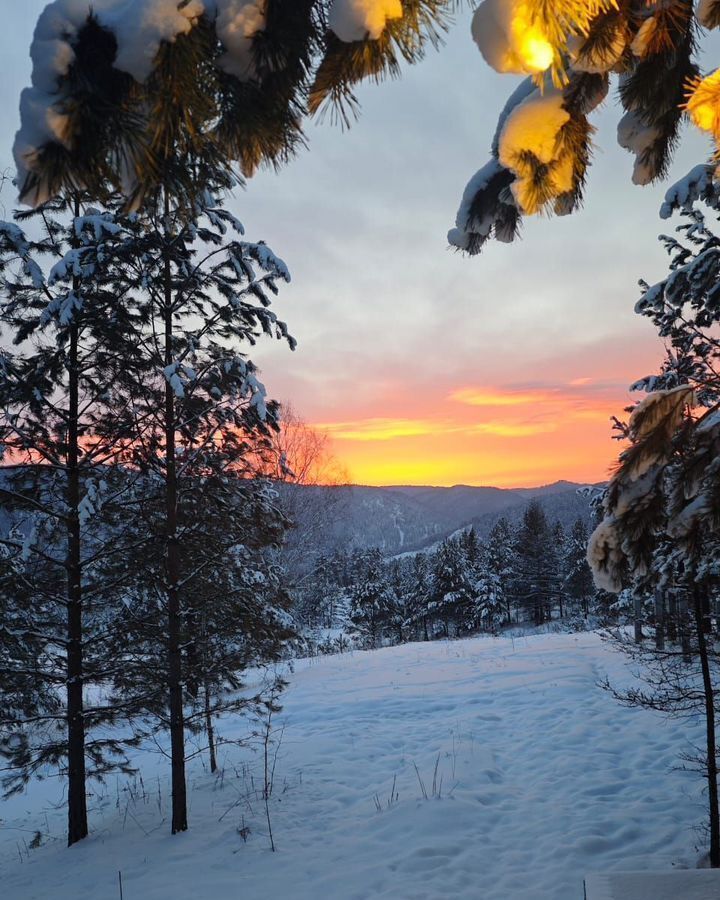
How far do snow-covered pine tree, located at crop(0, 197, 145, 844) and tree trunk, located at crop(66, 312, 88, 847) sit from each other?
0.05ft

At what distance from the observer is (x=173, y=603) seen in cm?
746

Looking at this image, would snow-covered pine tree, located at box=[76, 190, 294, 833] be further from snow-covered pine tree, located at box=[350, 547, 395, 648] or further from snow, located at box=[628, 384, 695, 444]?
snow-covered pine tree, located at box=[350, 547, 395, 648]

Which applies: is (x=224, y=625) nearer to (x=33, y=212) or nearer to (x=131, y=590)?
(x=131, y=590)

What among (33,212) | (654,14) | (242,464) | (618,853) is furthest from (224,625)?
(654,14)

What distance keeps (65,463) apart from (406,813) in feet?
22.2

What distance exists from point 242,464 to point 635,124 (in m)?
6.51

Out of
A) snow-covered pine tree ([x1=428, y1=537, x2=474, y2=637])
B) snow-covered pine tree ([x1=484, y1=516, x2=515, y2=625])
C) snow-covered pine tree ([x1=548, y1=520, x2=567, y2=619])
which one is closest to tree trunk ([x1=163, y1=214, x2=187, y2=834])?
snow-covered pine tree ([x1=428, y1=537, x2=474, y2=637])

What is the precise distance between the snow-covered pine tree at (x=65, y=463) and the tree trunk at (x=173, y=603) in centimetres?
59

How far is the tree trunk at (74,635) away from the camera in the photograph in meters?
7.27

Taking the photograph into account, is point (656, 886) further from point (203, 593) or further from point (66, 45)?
point (203, 593)

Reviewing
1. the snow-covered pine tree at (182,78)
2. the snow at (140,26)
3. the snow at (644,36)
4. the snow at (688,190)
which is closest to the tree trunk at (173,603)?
the snow-covered pine tree at (182,78)

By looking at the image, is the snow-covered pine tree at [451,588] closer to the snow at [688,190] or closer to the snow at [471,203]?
the snow at [688,190]

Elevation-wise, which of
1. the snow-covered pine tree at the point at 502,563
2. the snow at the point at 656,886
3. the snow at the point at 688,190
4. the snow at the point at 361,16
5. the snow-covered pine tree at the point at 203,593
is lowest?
the snow-covered pine tree at the point at 502,563

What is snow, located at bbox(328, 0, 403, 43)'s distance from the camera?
1.69 m
